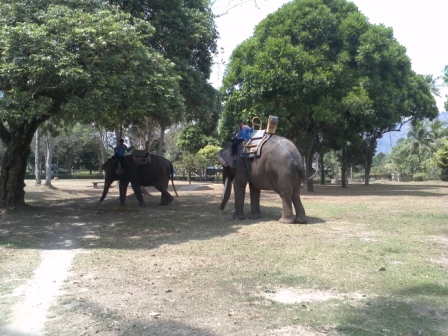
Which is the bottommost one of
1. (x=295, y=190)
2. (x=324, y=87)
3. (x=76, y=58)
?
(x=295, y=190)

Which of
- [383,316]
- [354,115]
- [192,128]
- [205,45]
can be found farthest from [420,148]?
[383,316]

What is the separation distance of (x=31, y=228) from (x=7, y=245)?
2.56m

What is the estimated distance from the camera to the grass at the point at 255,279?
521cm

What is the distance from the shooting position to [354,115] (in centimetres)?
2611

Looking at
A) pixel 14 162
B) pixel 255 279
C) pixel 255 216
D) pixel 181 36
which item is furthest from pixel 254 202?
pixel 14 162

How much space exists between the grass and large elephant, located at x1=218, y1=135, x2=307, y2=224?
→ 2.35 ft

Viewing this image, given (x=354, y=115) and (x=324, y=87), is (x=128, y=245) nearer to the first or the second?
(x=324, y=87)

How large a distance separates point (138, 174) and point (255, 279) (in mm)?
11549

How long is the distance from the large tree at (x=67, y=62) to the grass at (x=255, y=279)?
3.18m

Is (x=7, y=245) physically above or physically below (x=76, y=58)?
below

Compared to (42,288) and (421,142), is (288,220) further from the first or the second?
(421,142)

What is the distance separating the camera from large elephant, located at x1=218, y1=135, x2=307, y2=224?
12359 mm

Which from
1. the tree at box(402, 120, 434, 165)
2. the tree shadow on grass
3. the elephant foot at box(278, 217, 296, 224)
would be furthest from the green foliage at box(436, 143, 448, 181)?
the elephant foot at box(278, 217, 296, 224)

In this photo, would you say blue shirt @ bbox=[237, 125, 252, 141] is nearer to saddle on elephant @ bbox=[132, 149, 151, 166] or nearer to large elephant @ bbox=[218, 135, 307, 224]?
large elephant @ bbox=[218, 135, 307, 224]
